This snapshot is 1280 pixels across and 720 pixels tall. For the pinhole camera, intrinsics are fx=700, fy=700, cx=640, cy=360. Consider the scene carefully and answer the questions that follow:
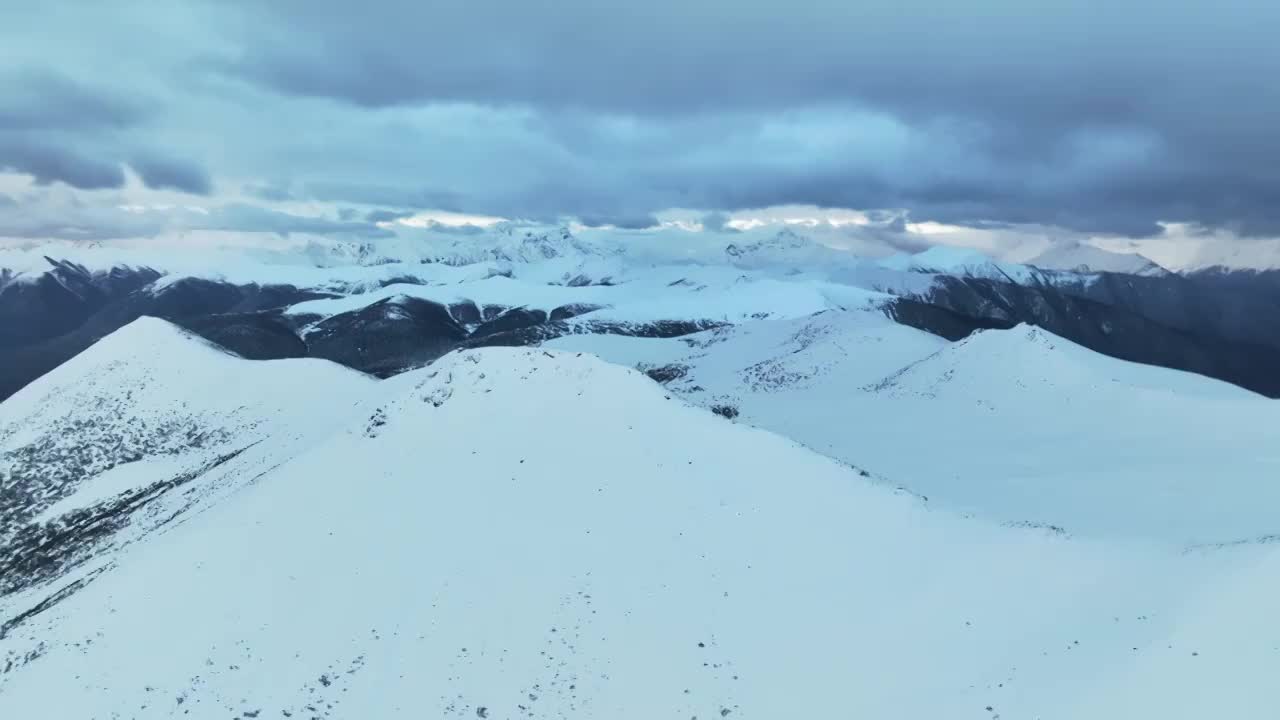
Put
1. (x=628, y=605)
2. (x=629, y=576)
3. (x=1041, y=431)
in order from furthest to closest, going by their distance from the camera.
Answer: (x=1041, y=431)
(x=629, y=576)
(x=628, y=605)

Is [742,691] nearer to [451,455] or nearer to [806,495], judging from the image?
[806,495]

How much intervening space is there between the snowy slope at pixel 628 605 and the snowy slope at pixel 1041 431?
8680 mm

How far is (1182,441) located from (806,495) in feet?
126

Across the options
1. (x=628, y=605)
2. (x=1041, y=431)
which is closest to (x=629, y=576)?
(x=628, y=605)

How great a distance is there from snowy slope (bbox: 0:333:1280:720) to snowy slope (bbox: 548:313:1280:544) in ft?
28.5

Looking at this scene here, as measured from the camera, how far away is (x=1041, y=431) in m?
59.5

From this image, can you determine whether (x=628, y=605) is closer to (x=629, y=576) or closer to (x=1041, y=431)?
(x=629, y=576)

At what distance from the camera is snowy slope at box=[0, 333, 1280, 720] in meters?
20.4

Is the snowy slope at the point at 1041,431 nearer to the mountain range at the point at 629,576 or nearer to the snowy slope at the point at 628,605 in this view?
the mountain range at the point at 629,576

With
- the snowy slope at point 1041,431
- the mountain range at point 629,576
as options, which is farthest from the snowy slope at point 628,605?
the snowy slope at point 1041,431

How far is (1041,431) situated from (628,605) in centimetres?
4897

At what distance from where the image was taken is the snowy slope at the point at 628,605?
67.0ft

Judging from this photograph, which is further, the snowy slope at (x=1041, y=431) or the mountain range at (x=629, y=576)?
the snowy slope at (x=1041, y=431)

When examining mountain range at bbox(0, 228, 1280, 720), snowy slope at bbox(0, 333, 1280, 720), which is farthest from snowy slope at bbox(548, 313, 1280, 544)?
snowy slope at bbox(0, 333, 1280, 720)
